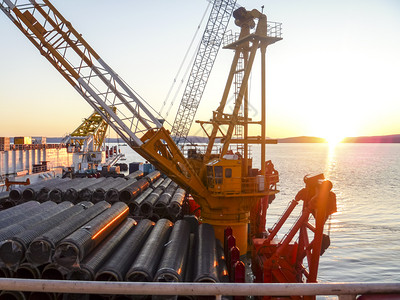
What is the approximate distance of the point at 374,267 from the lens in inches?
1243

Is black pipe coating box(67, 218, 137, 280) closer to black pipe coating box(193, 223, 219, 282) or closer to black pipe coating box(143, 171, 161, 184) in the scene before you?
black pipe coating box(193, 223, 219, 282)

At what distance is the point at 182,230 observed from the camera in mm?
19219

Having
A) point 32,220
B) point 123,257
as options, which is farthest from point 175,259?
point 32,220

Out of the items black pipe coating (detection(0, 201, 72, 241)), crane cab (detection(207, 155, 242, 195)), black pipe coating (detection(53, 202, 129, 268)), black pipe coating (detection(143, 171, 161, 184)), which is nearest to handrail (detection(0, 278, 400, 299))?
black pipe coating (detection(53, 202, 129, 268))

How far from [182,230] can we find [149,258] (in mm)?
5035

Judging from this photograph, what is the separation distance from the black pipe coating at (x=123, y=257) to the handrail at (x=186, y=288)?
32.2ft

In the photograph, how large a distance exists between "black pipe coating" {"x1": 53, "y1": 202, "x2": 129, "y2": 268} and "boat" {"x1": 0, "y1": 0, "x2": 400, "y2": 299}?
0.05 meters

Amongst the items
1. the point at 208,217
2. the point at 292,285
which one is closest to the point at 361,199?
the point at 208,217

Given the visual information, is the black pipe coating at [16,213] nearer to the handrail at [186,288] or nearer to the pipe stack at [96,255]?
the pipe stack at [96,255]

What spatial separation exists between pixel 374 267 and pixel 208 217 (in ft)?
58.4

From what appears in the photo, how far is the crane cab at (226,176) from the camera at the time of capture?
23266 mm

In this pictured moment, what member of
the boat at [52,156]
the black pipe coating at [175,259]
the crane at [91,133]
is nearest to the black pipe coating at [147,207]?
the black pipe coating at [175,259]

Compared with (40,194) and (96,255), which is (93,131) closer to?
(40,194)

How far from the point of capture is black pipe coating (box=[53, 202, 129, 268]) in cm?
1317
